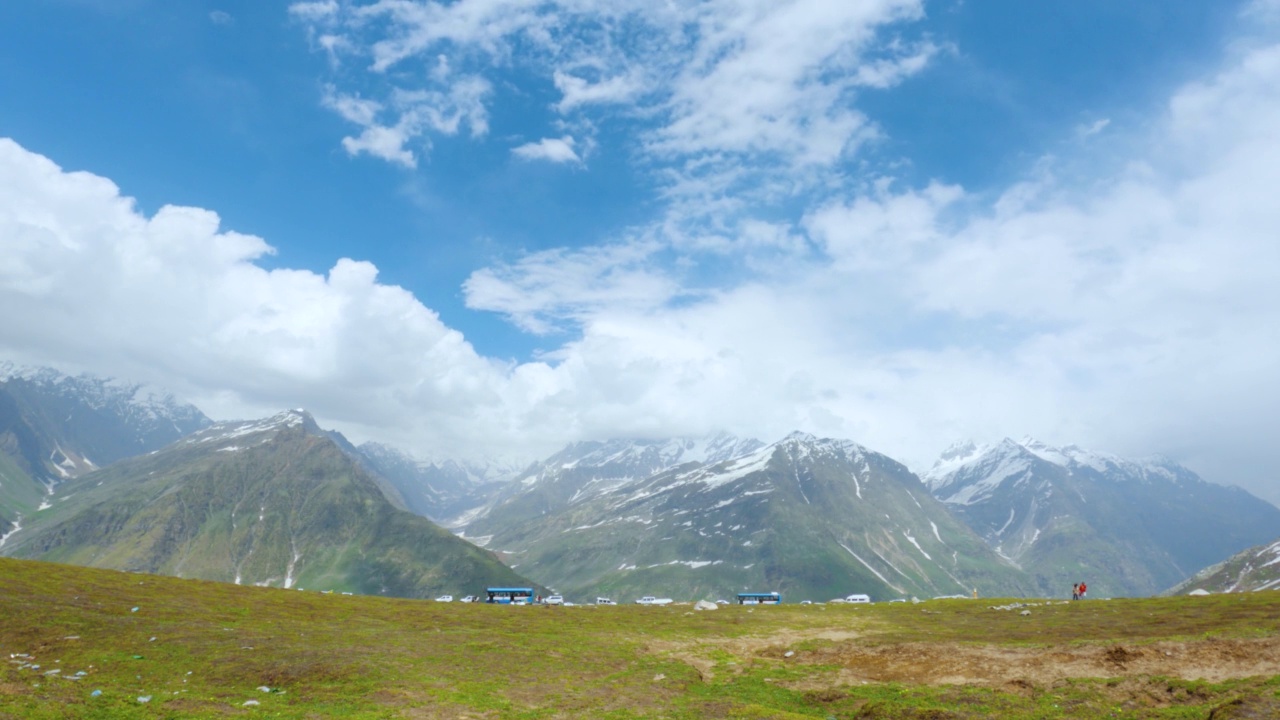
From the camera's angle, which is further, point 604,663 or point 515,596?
point 515,596

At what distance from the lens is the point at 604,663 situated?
5475 centimetres

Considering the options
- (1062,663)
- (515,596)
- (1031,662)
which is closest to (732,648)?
(1031,662)

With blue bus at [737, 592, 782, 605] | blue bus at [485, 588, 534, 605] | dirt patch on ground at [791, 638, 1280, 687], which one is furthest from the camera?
blue bus at [485, 588, 534, 605]

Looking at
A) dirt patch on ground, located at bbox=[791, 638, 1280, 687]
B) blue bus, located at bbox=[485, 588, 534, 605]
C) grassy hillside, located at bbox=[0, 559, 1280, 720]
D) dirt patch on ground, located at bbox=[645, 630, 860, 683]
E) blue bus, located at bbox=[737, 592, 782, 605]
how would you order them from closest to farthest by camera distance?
grassy hillside, located at bbox=[0, 559, 1280, 720], dirt patch on ground, located at bbox=[791, 638, 1280, 687], dirt patch on ground, located at bbox=[645, 630, 860, 683], blue bus, located at bbox=[737, 592, 782, 605], blue bus, located at bbox=[485, 588, 534, 605]

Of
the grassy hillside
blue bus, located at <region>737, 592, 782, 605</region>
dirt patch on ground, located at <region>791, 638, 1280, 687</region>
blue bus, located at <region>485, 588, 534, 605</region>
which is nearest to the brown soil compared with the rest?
dirt patch on ground, located at <region>791, 638, 1280, 687</region>

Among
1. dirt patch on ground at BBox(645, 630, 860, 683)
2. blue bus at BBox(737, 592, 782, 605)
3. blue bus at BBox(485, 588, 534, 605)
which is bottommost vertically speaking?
blue bus at BBox(737, 592, 782, 605)

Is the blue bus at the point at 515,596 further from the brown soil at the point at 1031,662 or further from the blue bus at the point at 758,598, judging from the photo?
the brown soil at the point at 1031,662

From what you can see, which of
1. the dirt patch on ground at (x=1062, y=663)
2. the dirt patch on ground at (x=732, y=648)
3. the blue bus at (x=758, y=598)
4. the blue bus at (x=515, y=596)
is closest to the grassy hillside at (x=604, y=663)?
the dirt patch on ground at (x=1062, y=663)

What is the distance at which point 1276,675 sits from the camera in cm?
3625

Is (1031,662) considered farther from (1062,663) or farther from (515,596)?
(515,596)

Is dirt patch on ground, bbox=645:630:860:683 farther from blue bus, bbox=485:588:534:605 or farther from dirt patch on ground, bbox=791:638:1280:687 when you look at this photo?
blue bus, bbox=485:588:534:605

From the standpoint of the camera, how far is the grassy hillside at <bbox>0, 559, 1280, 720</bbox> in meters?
36.5

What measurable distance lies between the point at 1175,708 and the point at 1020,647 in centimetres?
1937

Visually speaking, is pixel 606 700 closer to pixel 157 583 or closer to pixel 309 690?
pixel 309 690
